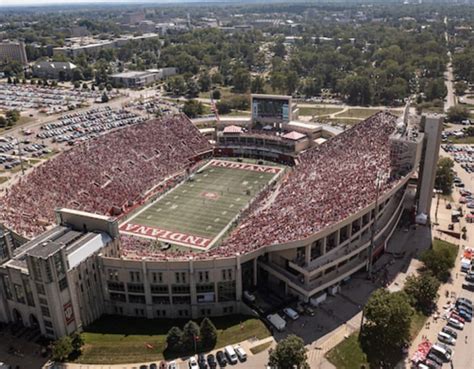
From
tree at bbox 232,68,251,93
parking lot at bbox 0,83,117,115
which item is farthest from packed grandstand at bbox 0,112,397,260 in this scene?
tree at bbox 232,68,251,93

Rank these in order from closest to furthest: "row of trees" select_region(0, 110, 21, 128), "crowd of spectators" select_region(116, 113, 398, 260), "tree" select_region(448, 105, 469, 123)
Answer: "crowd of spectators" select_region(116, 113, 398, 260)
"tree" select_region(448, 105, 469, 123)
"row of trees" select_region(0, 110, 21, 128)

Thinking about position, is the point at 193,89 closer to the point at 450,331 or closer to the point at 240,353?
the point at 240,353

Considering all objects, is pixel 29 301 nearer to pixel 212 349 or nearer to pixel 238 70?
pixel 212 349

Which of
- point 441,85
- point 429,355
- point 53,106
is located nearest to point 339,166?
point 429,355

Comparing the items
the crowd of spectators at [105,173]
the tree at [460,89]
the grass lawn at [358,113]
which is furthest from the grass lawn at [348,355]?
the tree at [460,89]

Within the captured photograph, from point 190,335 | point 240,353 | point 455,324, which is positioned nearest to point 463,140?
point 455,324

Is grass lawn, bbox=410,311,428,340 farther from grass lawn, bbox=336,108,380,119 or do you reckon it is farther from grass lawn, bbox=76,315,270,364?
grass lawn, bbox=336,108,380,119
